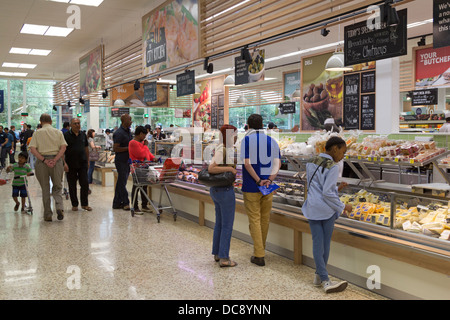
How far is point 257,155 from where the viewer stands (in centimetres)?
435

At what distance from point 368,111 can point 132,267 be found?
24.6 feet

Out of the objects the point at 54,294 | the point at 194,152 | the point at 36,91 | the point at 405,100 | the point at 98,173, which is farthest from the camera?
the point at 36,91

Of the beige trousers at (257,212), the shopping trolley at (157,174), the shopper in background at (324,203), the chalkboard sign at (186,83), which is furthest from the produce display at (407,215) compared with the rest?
the chalkboard sign at (186,83)

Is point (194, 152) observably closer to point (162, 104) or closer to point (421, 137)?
point (421, 137)

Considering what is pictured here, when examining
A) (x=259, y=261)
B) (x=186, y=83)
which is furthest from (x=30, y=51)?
(x=259, y=261)

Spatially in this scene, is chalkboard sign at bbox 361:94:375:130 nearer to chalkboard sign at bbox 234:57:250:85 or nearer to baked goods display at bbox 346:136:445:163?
chalkboard sign at bbox 234:57:250:85

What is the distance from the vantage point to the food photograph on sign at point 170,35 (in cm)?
788

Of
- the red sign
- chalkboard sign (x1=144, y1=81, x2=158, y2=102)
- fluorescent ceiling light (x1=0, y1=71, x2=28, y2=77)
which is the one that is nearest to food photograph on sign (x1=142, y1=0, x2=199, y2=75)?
chalkboard sign (x1=144, y1=81, x2=158, y2=102)

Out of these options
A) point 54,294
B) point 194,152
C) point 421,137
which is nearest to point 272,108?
point 194,152

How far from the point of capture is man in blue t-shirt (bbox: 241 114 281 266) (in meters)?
4.33

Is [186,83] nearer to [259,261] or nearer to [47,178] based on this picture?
[47,178]

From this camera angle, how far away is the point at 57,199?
21.7 ft

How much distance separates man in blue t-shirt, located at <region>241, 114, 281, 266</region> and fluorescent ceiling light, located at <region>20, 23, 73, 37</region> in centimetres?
944

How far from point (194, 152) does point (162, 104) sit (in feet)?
29.4
